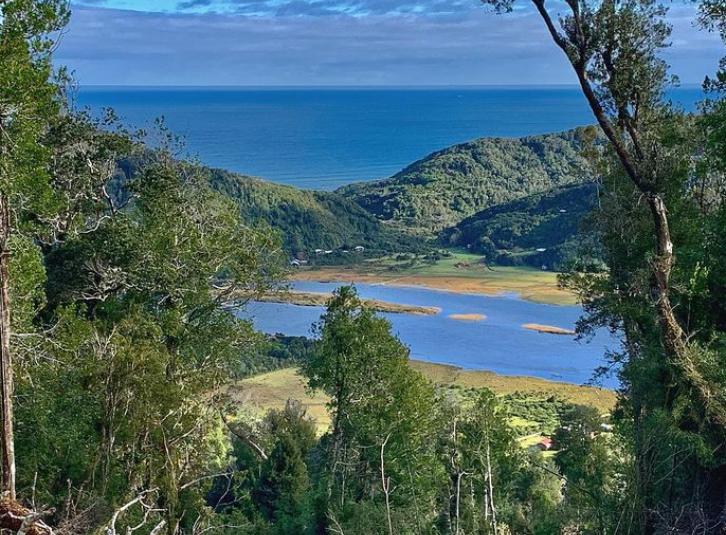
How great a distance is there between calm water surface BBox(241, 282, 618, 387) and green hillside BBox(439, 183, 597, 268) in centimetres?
1542

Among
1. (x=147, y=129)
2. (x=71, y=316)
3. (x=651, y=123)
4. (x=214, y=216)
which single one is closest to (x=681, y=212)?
(x=651, y=123)

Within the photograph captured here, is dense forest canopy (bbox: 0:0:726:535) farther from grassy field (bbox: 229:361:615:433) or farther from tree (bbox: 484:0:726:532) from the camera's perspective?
grassy field (bbox: 229:361:615:433)

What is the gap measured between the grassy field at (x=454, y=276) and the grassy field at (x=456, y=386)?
55.0 feet

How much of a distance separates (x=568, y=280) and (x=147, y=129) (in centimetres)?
758

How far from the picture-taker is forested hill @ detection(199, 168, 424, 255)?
75438mm

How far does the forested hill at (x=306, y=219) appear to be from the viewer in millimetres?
75438

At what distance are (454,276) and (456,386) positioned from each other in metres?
30.1

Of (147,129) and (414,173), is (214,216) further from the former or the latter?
(414,173)

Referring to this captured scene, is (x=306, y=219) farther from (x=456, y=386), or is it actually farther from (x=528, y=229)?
(x=456, y=386)

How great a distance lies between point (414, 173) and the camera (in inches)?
4099

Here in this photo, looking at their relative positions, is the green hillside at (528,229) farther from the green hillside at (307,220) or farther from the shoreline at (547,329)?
the shoreline at (547,329)

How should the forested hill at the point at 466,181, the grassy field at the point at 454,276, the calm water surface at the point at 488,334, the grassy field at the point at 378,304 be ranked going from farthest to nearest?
the forested hill at the point at 466,181
the grassy field at the point at 454,276
the grassy field at the point at 378,304
the calm water surface at the point at 488,334

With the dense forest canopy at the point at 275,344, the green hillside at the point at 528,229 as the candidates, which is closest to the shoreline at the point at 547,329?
the green hillside at the point at 528,229

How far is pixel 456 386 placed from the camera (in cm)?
3300
